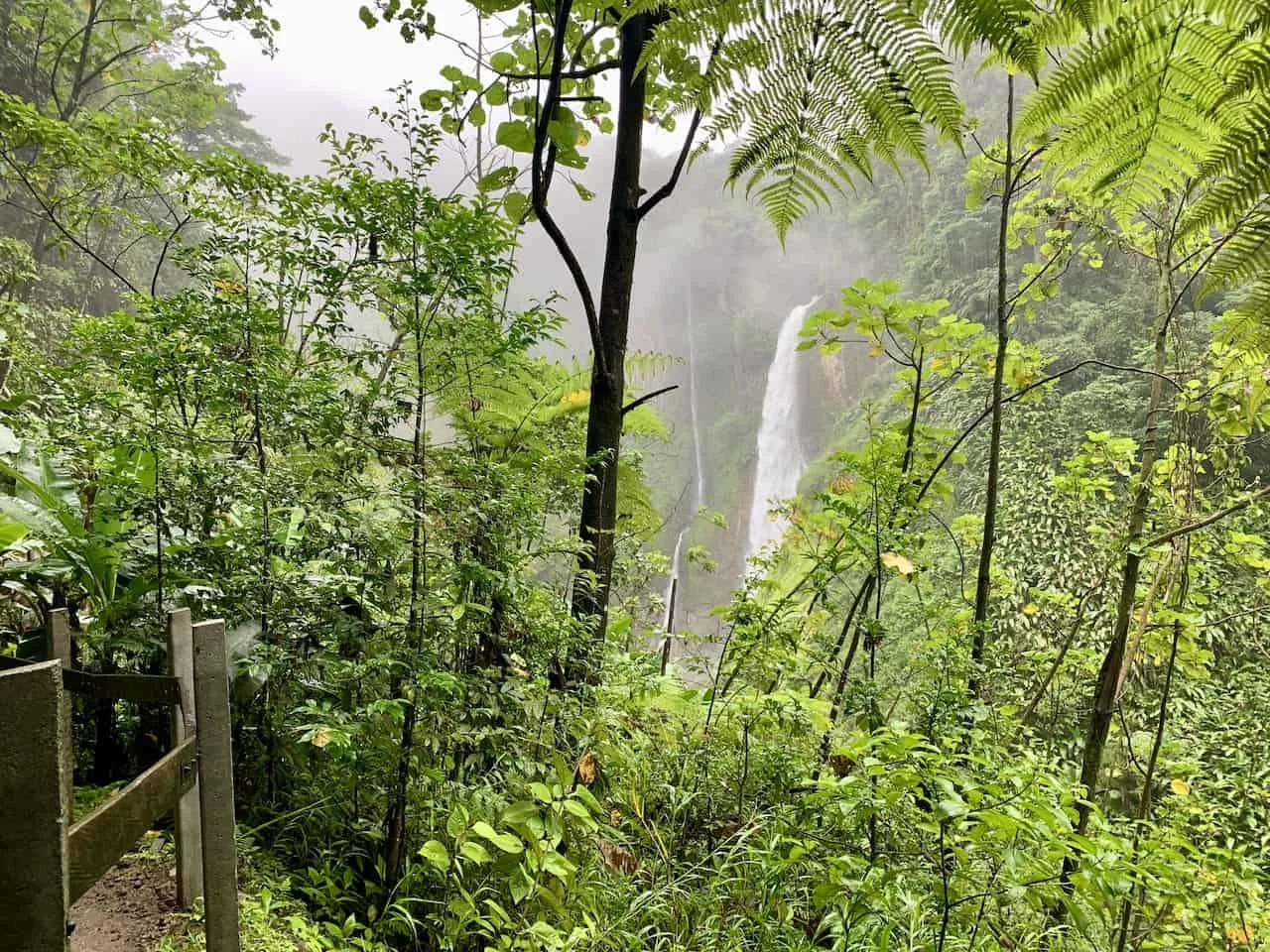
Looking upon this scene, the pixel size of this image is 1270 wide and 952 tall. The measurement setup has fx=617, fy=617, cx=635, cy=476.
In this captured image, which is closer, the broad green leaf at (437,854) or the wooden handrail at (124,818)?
the wooden handrail at (124,818)

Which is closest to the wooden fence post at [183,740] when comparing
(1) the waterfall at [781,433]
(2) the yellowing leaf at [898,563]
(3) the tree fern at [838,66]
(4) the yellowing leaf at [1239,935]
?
(3) the tree fern at [838,66]

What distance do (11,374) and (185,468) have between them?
351 cm

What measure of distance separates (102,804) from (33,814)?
0.77ft

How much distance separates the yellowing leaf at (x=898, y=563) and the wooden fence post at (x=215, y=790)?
6.50 feet

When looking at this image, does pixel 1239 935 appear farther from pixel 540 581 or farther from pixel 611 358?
pixel 611 358

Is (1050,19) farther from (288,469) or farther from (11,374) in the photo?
(11,374)

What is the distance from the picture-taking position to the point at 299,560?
1906mm

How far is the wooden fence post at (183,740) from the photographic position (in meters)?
1.40

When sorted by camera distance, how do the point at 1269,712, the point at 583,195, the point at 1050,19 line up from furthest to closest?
the point at 1269,712, the point at 583,195, the point at 1050,19

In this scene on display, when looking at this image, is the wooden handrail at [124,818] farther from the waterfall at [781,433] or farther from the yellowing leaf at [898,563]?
the waterfall at [781,433]

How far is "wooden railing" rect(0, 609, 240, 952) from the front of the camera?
0.69 meters

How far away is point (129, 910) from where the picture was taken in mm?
1593

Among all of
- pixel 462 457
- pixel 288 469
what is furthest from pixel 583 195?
pixel 288 469

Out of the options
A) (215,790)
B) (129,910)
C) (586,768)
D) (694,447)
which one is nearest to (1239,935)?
(586,768)
